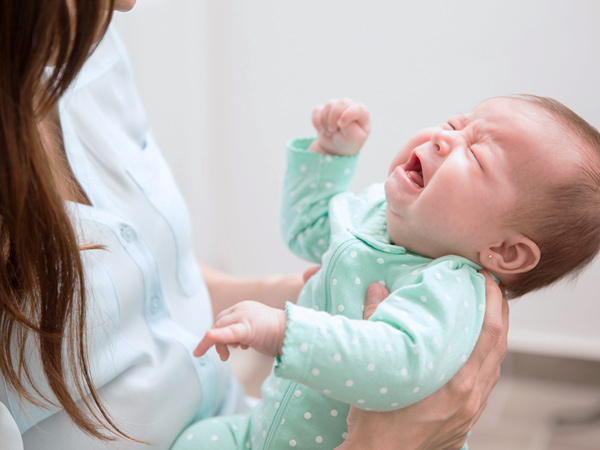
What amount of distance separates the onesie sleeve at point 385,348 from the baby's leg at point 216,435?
25 cm

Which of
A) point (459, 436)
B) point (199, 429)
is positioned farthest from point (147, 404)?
point (459, 436)

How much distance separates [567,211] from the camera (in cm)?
67

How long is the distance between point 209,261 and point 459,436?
5.15 ft

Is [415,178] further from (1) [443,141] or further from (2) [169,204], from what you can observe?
(2) [169,204]

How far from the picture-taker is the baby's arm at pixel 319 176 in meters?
0.86

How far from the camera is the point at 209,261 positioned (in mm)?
2215

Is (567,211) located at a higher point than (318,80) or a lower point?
higher

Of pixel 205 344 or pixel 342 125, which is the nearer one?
Result: pixel 205 344

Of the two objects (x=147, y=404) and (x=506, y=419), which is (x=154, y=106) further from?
(x=506, y=419)

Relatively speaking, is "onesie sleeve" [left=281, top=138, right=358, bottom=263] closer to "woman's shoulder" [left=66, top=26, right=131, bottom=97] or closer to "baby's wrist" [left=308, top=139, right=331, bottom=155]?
"baby's wrist" [left=308, top=139, right=331, bottom=155]

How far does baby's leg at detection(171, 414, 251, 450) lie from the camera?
30.2 inches

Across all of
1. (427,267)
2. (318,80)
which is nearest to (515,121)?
(427,267)

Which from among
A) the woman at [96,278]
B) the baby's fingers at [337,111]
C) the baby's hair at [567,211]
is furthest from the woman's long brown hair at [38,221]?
the baby's hair at [567,211]

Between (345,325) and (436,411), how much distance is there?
18 cm
